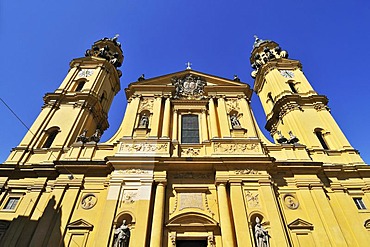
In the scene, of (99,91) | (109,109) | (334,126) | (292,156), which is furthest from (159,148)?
(334,126)

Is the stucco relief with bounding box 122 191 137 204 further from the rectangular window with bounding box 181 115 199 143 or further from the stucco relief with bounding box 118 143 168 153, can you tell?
the rectangular window with bounding box 181 115 199 143

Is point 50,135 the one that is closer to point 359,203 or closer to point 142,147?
point 142,147

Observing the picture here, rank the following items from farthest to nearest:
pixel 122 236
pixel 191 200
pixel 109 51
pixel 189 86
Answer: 1. pixel 109 51
2. pixel 189 86
3. pixel 191 200
4. pixel 122 236

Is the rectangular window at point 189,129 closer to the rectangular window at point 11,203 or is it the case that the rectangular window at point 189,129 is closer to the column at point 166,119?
the column at point 166,119

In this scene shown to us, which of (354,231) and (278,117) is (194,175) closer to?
(354,231)

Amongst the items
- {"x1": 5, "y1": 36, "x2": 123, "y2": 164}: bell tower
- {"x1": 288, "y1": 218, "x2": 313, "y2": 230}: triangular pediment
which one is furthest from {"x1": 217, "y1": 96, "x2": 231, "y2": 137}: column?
{"x1": 5, "y1": 36, "x2": 123, "y2": 164}: bell tower

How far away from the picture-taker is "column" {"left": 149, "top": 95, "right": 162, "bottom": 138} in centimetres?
1342

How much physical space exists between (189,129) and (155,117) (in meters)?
1.99

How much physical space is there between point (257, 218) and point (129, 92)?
10.7 metres

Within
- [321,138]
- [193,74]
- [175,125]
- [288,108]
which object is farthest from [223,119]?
[321,138]

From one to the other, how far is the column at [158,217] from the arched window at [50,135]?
287 inches

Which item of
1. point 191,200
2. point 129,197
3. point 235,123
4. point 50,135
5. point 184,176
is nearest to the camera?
point 129,197

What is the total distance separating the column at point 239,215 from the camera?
933 cm

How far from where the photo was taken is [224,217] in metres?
10.0
